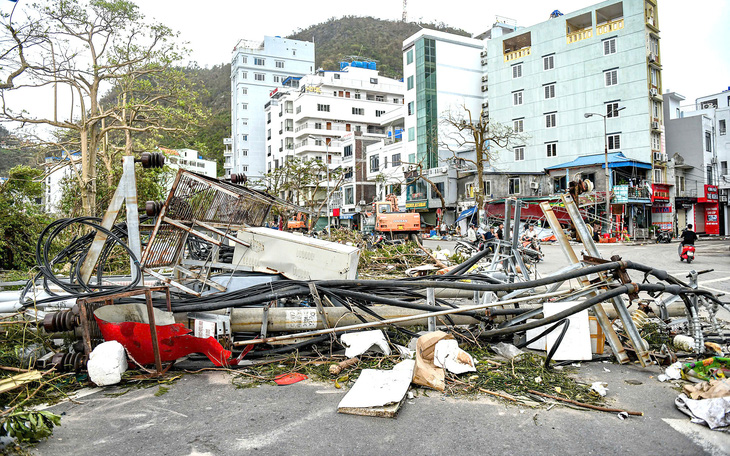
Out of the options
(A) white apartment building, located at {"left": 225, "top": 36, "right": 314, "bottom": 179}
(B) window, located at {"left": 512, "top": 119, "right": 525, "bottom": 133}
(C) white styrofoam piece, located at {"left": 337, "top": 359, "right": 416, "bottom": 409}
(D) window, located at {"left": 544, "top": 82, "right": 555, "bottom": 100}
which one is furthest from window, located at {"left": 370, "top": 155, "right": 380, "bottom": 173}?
(C) white styrofoam piece, located at {"left": 337, "top": 359, "right": 416, "bottom": 409}

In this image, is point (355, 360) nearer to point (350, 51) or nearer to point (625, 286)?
point (625, 286)

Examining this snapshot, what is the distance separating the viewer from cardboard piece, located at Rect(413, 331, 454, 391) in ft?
13.2

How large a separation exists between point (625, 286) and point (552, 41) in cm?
4057

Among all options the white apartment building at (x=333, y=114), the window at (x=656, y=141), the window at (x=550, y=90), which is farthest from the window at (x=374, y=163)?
the window at (x=656, y=141)

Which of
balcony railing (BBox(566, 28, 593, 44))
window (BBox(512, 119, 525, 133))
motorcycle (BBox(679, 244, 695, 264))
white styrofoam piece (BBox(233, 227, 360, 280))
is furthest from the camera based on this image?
window (BBox(512, 119, 525, 133))

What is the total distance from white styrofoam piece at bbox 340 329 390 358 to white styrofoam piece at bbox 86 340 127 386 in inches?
85.1

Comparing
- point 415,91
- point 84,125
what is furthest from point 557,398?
point 415,91

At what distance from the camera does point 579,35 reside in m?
36.8

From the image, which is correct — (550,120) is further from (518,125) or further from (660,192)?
(660,192)

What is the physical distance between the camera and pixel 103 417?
356cm

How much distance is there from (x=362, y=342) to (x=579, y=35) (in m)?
40.5

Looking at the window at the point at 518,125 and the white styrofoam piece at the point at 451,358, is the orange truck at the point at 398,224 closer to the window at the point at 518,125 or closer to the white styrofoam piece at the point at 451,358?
the white styrofoam piece at the point at 451,358

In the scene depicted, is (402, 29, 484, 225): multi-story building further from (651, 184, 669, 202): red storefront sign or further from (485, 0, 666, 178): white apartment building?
(651, 184, 669, 202): red storefront sign

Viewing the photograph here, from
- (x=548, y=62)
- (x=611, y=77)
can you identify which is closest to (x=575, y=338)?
(x=611, y=77)
